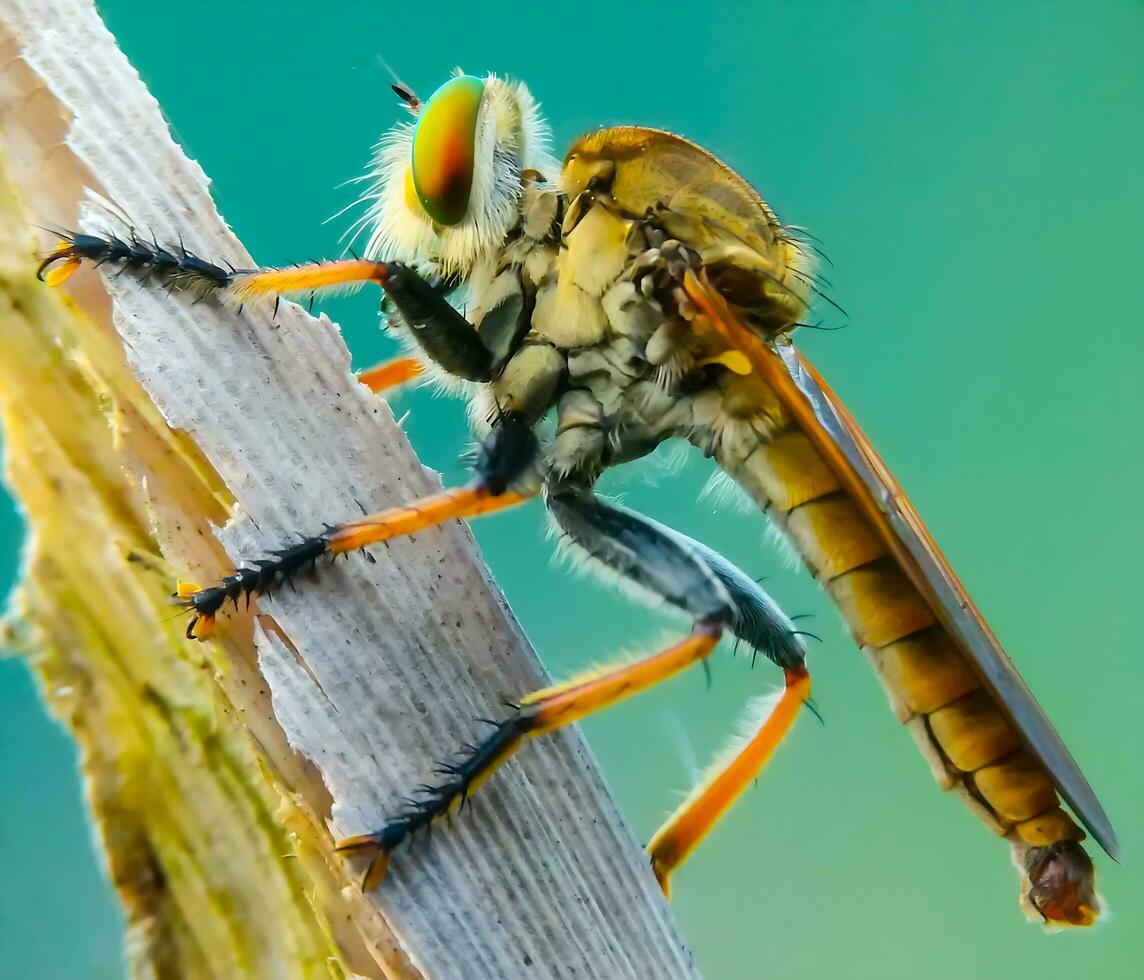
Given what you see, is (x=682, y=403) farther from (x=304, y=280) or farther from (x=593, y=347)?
(x=304, y=280)

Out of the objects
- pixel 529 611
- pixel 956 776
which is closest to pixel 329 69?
pixel 529 611

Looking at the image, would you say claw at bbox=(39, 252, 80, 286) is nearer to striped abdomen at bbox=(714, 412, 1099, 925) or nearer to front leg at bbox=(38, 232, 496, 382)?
front leg at bbox=(38, 232, 496, 382)

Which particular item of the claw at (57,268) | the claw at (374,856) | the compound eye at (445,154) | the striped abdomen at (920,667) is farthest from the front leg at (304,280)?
the claw at (374,856)

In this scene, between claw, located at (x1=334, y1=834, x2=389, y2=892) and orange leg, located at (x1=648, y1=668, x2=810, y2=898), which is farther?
orange leg, located at (x1=648, y1=668, x2=810, y2=898)

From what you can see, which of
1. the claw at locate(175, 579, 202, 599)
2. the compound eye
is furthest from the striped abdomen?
the claw at locate(175, 579, 202, 599)

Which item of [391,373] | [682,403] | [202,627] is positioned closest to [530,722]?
[202,627]

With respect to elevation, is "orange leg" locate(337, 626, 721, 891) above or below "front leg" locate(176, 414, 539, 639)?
below
